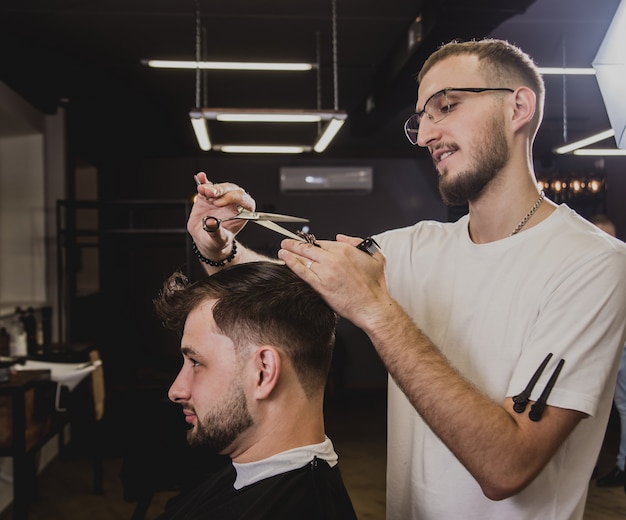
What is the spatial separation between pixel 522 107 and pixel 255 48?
4.02 meters

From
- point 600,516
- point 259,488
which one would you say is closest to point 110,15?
point 259,488

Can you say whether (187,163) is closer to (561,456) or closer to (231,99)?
(231,99)

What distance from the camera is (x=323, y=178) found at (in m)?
8.16

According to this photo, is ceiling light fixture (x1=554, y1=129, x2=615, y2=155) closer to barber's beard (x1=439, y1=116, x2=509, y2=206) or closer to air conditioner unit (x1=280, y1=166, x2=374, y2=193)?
air conditioner unit (x1=280, y1=166, x2=374, y2=193)

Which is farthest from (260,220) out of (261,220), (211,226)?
(211,226)

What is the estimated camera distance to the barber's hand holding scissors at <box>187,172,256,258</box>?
4.52 feet

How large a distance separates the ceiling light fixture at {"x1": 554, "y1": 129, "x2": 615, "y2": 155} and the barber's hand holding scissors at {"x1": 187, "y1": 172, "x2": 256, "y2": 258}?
144 inches

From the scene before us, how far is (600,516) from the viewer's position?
3916mm

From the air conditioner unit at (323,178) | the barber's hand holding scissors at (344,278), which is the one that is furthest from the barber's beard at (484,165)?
the air conditioner unit at (323,178)

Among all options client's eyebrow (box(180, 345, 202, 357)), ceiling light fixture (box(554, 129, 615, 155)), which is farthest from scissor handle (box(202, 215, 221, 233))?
ceiling light fixture (box(554, 129, 615, 155))

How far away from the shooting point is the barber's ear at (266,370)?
1294 mm

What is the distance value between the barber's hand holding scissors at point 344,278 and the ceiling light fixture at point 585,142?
12.7 feet

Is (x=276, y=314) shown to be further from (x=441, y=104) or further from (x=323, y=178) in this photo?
(x=323, y=178)

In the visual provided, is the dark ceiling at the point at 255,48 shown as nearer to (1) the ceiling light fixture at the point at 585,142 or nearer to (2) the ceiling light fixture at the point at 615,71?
(1) the ceiling light fixture at the point at 585,142
